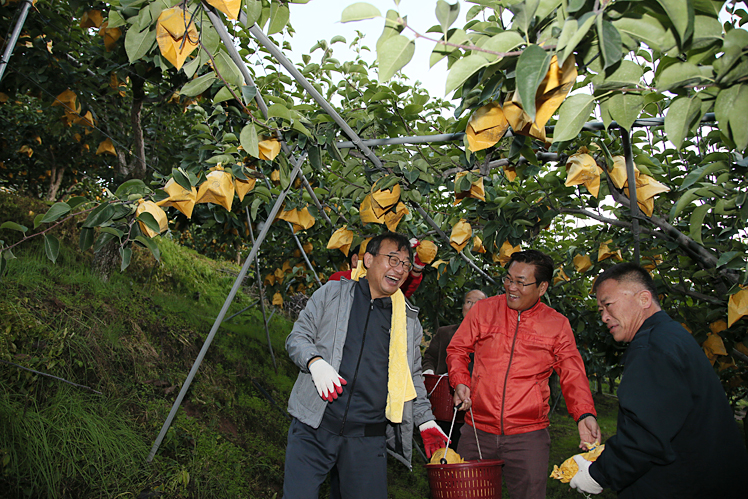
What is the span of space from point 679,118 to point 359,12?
67 centimetres

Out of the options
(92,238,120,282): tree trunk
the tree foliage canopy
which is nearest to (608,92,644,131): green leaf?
the tree foliage canopy

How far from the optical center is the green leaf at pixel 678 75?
2.58ft

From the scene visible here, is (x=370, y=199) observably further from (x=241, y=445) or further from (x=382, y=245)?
(x=241, y=445)

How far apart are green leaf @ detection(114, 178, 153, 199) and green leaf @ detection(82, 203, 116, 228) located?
0.08 metres

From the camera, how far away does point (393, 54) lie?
82cm

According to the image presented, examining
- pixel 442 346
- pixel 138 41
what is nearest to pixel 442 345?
pixel 442 346

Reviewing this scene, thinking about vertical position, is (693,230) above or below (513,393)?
above

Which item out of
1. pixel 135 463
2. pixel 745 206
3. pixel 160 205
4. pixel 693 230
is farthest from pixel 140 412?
pixel 745 206

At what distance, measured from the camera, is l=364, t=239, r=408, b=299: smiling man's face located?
183 cm

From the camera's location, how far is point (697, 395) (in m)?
1.21

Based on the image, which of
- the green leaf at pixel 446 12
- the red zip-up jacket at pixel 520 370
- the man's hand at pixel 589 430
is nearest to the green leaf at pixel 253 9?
the green leaf at pixel 446 12

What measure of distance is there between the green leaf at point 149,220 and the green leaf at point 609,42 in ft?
4.95

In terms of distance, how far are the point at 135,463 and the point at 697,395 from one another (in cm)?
245

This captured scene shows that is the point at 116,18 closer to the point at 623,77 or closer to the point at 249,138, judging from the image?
the point at 249,138
